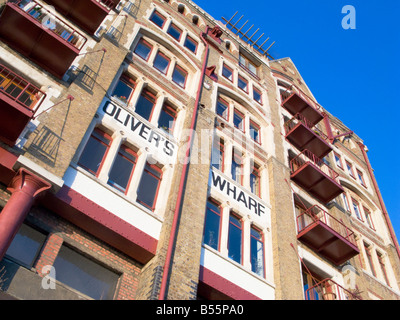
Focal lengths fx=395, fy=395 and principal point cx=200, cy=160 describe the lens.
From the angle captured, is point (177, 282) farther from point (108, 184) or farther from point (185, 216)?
point (108, 184)

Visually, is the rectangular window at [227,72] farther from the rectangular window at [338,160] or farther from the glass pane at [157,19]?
the rectangular window at [338,160]

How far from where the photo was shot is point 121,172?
13.4m

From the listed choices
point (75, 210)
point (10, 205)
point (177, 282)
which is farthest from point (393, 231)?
point (10, 205)

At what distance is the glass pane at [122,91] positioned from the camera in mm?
15766

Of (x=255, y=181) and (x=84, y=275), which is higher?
(x=255, y=181)

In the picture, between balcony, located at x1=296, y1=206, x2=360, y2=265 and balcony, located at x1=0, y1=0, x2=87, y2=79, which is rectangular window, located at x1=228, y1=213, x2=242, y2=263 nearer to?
balcony, located at x1=296, y1=206, x2=360, y2=265

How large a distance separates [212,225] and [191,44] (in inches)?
487

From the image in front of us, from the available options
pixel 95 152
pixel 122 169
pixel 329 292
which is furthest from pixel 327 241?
pixel 95 152

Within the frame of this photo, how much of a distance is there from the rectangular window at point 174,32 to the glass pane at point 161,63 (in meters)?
2.49

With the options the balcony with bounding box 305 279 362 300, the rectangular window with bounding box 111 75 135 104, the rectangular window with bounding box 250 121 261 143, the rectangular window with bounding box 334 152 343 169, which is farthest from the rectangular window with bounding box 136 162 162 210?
the rectangular window with bounding box 334 152 343 169

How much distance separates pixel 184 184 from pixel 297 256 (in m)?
5.83

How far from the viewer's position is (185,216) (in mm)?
13070

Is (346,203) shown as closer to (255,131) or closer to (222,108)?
(255,131)
